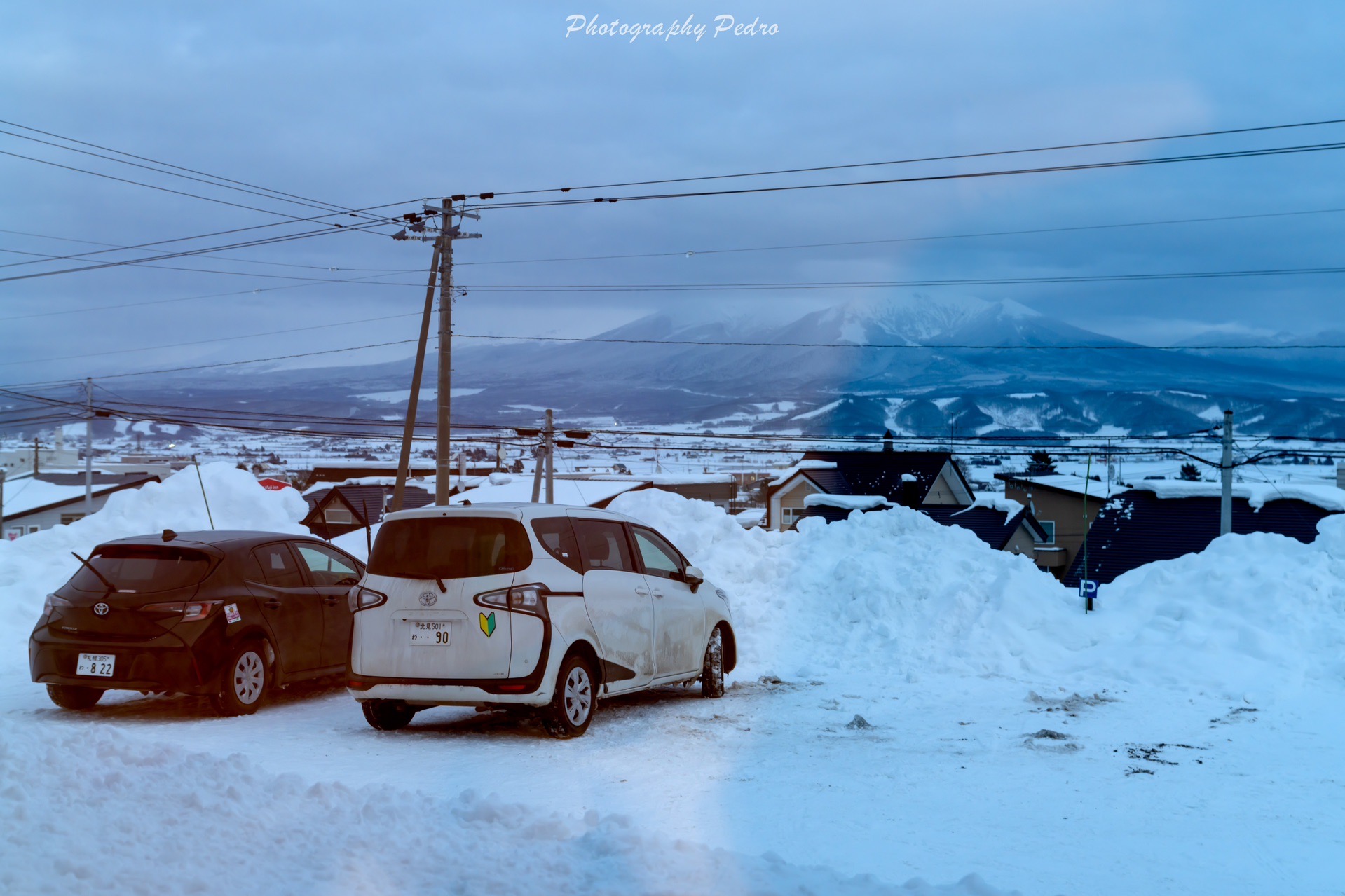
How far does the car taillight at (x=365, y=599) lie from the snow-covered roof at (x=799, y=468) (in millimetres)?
52876

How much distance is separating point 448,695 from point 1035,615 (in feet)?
25.1

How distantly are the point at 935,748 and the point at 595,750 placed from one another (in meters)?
2.62

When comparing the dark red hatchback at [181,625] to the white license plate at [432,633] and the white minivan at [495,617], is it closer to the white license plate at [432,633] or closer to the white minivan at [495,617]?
the white minivan at [495,617]

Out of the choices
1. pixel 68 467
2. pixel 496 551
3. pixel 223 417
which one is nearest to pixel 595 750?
pixel 496 551

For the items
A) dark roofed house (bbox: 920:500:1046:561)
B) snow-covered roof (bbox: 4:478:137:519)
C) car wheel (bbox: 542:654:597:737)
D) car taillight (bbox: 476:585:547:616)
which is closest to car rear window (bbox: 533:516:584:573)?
car taillight (bbox: 476:585:547:616)

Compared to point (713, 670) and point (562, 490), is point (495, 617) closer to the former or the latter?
point (713, 670)

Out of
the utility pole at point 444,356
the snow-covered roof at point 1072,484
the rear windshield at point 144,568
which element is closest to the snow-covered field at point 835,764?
the rear windshield at point 144,568

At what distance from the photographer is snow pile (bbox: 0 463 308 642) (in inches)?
599

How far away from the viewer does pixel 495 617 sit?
866 centimetres

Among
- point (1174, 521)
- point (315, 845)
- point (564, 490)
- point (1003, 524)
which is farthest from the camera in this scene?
point (564, 490)

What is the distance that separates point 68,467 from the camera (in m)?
94.8

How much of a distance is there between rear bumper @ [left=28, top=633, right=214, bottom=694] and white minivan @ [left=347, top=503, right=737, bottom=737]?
140 cm

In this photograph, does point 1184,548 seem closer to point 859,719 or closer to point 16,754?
point 859,719

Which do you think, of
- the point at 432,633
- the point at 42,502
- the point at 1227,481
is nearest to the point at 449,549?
the point at 432,633
